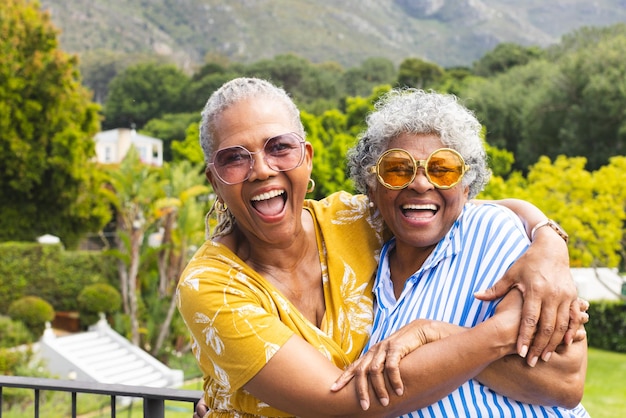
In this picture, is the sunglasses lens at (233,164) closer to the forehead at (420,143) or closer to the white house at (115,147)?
the forehead at (420,143)

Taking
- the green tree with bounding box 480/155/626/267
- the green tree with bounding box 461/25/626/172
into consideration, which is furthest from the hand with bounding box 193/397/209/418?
the green tree with bounding box 461/25/626/172

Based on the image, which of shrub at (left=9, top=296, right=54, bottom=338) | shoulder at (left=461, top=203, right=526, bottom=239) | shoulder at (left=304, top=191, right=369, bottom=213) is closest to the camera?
shoulder at (left=461, top=203, right=526, bottom=239)

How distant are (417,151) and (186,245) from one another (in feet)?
45.3

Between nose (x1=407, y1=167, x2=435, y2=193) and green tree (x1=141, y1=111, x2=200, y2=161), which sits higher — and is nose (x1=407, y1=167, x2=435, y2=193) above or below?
below

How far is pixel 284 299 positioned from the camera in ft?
6.55

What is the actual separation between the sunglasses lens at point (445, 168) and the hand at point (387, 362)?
0.43 m

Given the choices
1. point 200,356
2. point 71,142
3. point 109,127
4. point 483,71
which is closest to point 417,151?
point 200,356

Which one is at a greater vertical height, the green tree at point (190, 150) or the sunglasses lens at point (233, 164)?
the green tree at point (190, 150)

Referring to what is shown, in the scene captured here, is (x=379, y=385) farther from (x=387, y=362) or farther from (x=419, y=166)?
Answer: (x=419, y=166)

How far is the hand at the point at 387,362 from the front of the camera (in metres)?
1.68

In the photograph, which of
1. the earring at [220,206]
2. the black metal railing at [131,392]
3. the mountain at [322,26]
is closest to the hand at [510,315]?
the earring at [220,206]

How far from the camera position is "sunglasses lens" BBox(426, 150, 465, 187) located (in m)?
1.98

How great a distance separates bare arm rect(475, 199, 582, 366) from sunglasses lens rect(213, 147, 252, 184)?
731 millimetres

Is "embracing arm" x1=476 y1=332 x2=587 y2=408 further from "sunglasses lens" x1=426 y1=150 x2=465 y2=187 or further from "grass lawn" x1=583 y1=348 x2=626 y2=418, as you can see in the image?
"grass lawn" x1=583 y1=348 x2=626 y2=418
